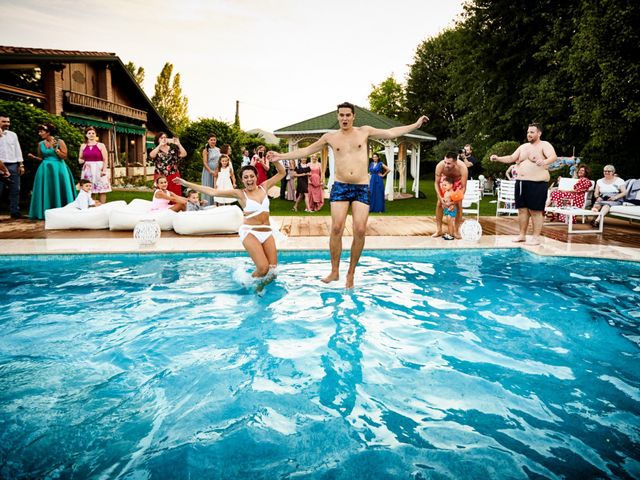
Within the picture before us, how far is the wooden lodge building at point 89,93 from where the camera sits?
18703 mm

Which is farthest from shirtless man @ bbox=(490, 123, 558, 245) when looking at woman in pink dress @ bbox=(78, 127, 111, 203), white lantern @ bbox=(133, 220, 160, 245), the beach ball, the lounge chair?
woman in pink dress @ bbox=(78, 127, 111, 203)

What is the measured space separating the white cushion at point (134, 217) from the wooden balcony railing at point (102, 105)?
14532 mm

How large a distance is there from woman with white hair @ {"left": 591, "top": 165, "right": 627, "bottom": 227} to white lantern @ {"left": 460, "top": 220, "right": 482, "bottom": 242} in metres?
3.87

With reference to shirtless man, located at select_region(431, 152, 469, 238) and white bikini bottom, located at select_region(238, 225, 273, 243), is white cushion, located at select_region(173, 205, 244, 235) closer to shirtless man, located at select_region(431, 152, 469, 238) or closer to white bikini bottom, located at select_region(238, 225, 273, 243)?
white bikini bottom, located at select_region(238, 225, 273, 243)

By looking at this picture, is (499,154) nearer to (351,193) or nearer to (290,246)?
(290,246)

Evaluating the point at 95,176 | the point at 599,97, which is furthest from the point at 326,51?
the point at 95,176

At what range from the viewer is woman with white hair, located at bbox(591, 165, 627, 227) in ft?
35.4

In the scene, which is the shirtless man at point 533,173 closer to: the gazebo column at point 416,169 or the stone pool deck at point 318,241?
the stone pool deck at point 318,241

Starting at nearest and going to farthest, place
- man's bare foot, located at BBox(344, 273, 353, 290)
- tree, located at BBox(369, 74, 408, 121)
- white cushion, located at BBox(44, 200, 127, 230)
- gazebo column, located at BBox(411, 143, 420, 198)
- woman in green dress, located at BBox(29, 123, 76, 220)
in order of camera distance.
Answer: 1. man's bare foot, located at BBox(344, 273, 353, 290)
2. white cushion, located at BBox(44, 200, 127, 230)
3. woman in green dress, located at BBox(29, 123, 76, 220)
4. gazebo column, located at BBox(411, 143, 420, 198)
5. tree, located at BBox(369, 74, 408, 121)

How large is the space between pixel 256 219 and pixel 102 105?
2171 centimetres

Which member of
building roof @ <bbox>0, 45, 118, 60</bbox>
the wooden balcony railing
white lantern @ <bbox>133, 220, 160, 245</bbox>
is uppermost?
building roof @ <bbox>0, 45, 118, 60</bbox>

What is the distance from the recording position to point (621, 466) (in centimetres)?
274

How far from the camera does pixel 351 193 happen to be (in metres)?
5.61

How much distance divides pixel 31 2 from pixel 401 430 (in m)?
22.1
